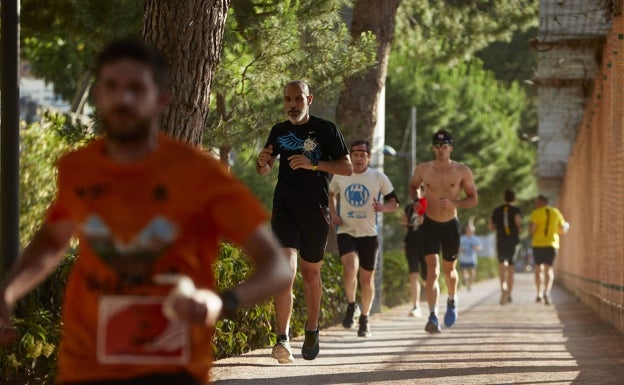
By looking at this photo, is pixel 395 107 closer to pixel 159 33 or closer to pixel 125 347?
pixel 159 33

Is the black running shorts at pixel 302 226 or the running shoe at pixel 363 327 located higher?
the black running shorts at pixel 302 226

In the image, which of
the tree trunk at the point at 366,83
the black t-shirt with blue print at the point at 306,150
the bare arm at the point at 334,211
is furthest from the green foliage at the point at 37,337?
the tree trunk at the point at 366,83

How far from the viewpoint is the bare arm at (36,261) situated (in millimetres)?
4266

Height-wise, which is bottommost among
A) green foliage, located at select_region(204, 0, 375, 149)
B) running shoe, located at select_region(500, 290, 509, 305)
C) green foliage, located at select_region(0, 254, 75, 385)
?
running shoe, located at select_region(500, 290, 509, 305)

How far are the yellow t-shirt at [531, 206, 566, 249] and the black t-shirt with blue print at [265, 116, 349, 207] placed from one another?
16142mm

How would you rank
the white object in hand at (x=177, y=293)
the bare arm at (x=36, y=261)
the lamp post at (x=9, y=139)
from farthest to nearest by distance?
the lamp post at (x=9, y=139)
the bare arm at (x=36, y=261)
the white object in hand at (x=177, y=293)

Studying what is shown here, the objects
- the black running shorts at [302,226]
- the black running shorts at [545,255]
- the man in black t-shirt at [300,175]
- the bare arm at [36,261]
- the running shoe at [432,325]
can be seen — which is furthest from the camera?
the black running shorts at [545,255]

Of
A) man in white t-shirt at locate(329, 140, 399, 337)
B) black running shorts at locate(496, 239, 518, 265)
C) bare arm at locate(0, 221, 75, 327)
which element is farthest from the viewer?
black running shorts at locate(496, 239, 518, 265)

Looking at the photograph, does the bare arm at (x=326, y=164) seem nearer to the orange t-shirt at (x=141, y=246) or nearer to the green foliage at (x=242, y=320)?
the green foliage at (x=242, y=320)

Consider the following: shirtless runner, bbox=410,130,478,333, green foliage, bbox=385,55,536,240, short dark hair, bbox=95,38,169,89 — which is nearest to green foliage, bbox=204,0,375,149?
shirtless runner, bbox=410,130,478,333

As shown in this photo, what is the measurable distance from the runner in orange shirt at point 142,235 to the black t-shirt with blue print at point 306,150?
6488 mm

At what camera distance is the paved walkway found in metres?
11.0

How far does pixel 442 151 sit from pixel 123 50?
11.9 metres

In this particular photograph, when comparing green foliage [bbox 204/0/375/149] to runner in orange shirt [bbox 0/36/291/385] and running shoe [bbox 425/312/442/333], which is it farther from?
runner in orange shirt [bbox 0/36/291/385]
